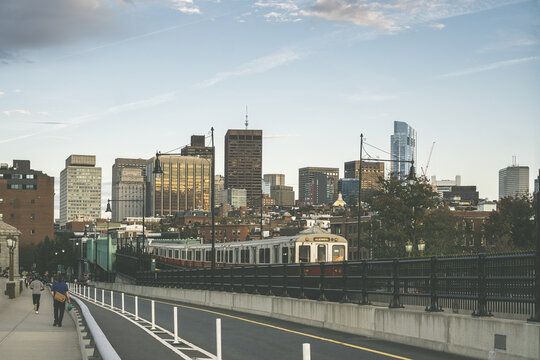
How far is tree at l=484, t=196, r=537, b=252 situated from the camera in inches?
3334

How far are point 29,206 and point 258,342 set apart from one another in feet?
613

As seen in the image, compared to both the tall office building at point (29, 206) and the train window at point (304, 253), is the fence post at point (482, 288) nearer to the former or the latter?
the train window at point (304, 253)

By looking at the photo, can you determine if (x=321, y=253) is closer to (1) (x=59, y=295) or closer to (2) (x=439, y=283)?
(1) (x=59, y=295)

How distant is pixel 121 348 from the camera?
18.0 m

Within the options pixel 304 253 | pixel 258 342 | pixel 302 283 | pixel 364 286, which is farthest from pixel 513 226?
pixel 258 342

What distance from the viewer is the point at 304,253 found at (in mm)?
39156

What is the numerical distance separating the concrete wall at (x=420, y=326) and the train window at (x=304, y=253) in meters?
10.6

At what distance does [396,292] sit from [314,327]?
4.93m

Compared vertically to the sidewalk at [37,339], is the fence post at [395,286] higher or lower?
higher

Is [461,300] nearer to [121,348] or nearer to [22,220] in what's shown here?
[121,348]

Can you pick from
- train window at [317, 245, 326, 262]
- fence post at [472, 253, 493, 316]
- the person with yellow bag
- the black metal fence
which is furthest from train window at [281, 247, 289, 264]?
fence post at [472, 253, 493, 316]

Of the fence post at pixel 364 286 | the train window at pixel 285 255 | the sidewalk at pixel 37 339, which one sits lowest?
the sidewalk at pixel 37 339

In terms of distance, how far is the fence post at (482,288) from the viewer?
1462 centimetres

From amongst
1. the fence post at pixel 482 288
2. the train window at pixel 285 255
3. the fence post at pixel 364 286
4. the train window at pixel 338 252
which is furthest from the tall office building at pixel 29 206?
the fence post at pixel 482 288
